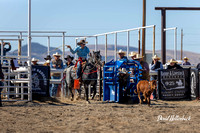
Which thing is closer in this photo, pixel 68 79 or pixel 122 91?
pixel 122 91

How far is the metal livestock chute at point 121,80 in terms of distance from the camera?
47.5ft

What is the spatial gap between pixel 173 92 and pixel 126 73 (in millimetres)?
2699

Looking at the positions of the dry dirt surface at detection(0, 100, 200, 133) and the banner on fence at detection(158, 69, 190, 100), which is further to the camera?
the banner on fence at detection(158, 69, 190, 100)

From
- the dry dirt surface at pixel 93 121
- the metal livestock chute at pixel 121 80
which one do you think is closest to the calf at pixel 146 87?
the metal livestock chute at pixel 121 80

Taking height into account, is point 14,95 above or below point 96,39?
below

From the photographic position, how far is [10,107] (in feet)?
42.6

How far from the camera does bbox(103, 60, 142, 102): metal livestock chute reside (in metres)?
14.5

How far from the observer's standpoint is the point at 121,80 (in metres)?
14.5

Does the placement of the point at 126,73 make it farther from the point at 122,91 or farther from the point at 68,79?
the point at 68,79

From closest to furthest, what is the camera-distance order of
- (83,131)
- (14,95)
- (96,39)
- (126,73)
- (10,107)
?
(83,131) → (10,107) → (126,73) → (14,95) → (96,39)

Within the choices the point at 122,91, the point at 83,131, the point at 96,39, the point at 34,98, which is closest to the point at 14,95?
the point at 34,98

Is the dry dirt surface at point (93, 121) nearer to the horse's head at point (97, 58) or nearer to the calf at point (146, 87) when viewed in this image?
the calf at point (146, 87)

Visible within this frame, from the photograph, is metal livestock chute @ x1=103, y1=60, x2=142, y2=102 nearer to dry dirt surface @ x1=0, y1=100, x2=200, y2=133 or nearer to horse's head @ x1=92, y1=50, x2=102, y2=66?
horse's head @ x1=92, y1=50, x2=102, y2=66

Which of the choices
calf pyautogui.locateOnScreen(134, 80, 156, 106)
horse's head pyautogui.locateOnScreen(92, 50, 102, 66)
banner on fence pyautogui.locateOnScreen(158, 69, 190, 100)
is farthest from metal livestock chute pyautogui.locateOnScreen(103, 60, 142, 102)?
banner on fence pyautogui.locateOnScreen(158, 69, 190, 100)
